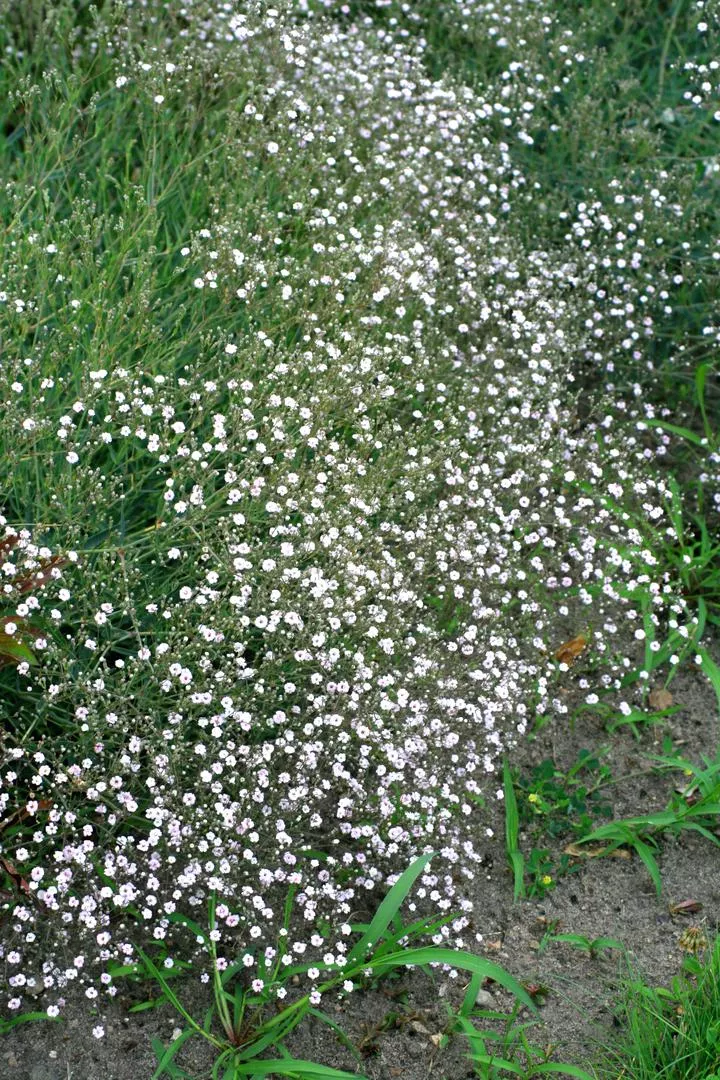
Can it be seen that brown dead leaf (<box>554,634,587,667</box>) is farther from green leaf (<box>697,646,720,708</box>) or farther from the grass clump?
the grass clump

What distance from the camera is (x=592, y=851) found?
4113mm

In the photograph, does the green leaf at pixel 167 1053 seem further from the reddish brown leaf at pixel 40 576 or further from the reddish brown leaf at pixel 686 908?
the reddish brown leaf at pixel 686 908

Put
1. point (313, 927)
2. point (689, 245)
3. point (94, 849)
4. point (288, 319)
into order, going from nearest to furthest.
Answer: point (94, 849) < point (313, 927) < point (288, 319) < point (689, 245)

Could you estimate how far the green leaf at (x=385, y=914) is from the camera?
3344mm

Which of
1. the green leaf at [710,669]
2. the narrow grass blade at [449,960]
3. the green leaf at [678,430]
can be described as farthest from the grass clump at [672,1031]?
the green leaf at [678,430]

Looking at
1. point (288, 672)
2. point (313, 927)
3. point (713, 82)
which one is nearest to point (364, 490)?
point (288, 672)

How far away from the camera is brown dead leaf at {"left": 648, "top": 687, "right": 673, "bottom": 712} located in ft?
15.0

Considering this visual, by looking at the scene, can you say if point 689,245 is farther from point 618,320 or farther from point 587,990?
point 587,990

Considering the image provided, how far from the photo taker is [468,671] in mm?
4047

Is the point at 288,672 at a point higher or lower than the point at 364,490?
lower

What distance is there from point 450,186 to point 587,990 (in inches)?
133

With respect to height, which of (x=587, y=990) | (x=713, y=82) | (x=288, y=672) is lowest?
(x=587, y=990)

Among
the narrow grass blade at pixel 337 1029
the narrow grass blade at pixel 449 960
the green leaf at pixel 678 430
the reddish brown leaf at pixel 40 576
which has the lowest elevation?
the narrow grass blade at pixel 337 1029

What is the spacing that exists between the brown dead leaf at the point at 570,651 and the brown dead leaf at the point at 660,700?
371 mm
